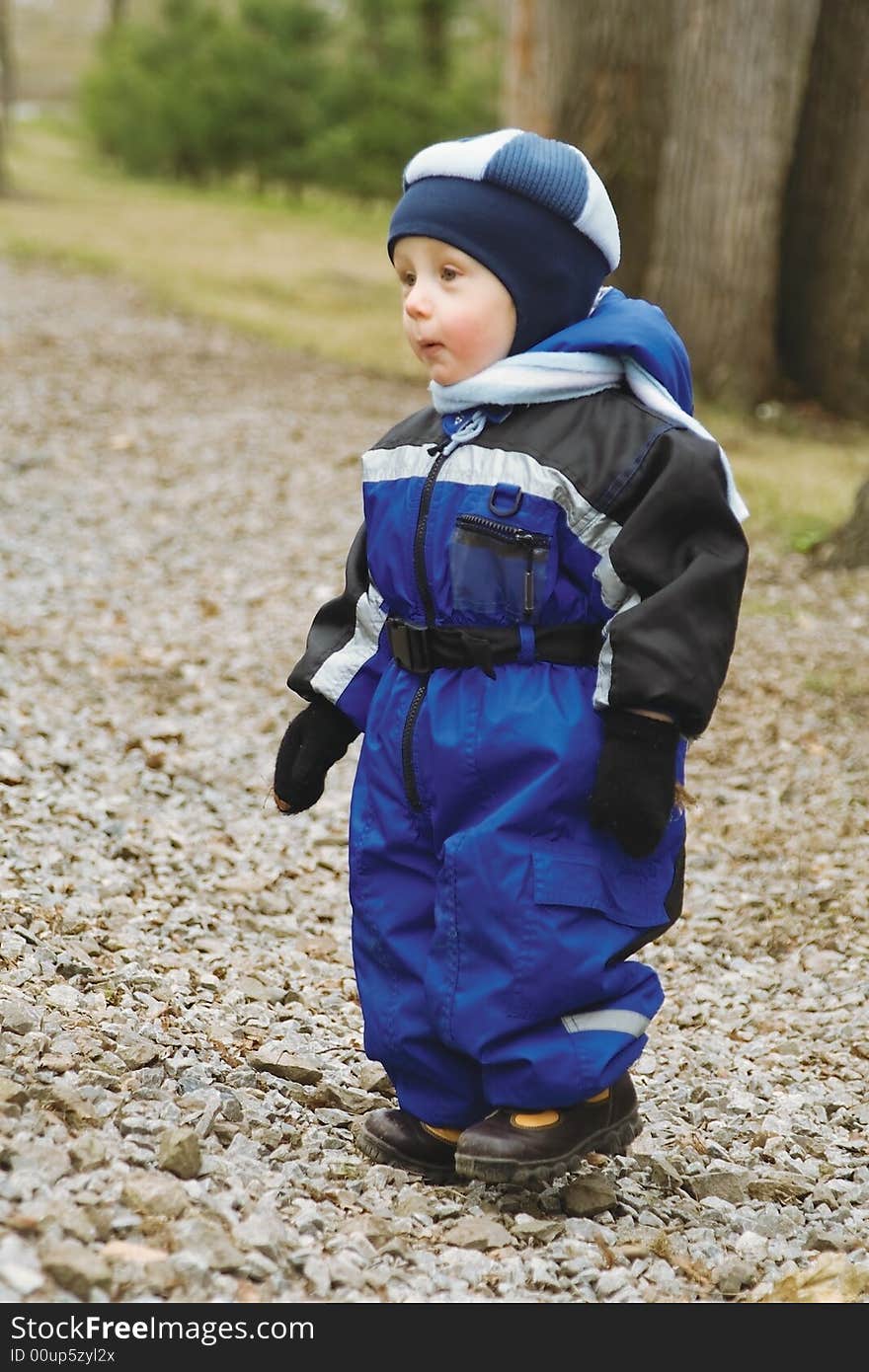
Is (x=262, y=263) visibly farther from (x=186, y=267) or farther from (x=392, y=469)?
(x=392, y=469)

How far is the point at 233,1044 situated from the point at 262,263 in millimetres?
14651

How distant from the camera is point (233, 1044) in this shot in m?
3.43

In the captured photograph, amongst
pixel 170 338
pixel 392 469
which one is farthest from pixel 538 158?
pixel 170 338

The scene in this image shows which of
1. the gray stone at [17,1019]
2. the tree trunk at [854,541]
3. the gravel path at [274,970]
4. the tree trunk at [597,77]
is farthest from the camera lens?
the tree trunk at [597,77]

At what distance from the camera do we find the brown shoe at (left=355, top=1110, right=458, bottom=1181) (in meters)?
2.96

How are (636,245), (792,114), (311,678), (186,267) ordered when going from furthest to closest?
(186,267)
(636,245)
(792,114)
(311,678)

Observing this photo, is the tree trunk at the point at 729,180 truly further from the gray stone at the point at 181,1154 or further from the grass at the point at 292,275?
the gray stone at the point at 181,1154

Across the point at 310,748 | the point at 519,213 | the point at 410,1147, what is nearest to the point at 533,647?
the point at 310,748

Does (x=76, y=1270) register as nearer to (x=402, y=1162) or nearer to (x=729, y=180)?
(x=402, y=1162)

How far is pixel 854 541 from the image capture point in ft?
24.2

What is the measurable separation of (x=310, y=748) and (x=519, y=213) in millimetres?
1051

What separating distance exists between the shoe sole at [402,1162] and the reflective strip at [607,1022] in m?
0.45

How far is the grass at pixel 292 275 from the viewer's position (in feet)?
29.9

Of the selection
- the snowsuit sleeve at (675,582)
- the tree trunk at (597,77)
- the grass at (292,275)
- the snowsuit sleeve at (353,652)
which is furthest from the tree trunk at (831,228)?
the snowsuit sleeve at (675,582)
